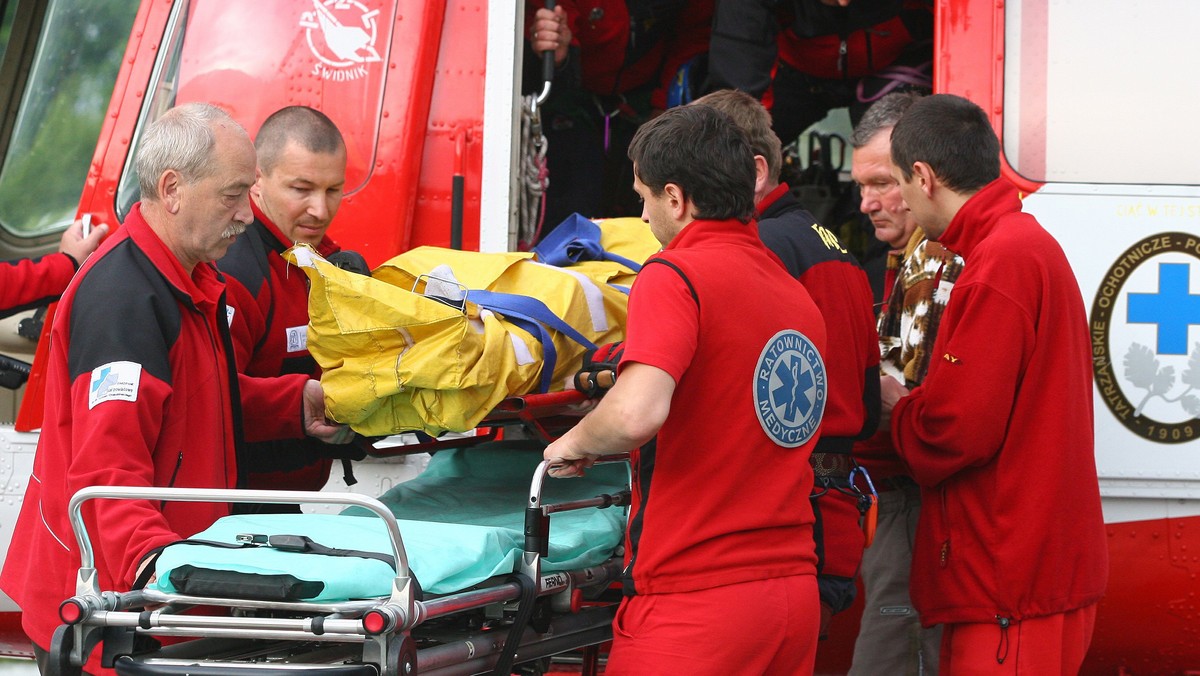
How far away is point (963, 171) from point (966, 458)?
28.0 inches

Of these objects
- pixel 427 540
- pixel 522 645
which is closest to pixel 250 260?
pixel 427 540

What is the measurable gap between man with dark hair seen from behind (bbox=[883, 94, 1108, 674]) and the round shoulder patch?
509mm

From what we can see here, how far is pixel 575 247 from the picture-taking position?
→ 11.1 feet

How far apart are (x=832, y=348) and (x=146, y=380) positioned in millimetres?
1496

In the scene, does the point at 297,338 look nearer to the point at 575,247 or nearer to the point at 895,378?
the point at 575,247

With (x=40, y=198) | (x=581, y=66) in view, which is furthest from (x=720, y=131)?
(x=40, y=198)

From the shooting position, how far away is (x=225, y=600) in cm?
217

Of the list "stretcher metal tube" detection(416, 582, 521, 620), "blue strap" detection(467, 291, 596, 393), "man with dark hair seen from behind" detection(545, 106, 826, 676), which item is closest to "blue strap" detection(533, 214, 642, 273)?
"blue strap" detection(467, 291, 596, 393)

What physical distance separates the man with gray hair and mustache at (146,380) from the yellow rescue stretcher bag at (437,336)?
241 millimetres

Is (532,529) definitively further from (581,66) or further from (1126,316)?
→ (581,66)

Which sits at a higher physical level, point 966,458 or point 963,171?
point 963,171

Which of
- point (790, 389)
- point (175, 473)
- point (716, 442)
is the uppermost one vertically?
point (790, 389)

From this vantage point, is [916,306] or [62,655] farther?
[916,306]

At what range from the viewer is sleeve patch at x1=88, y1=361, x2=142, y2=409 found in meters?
2.38
